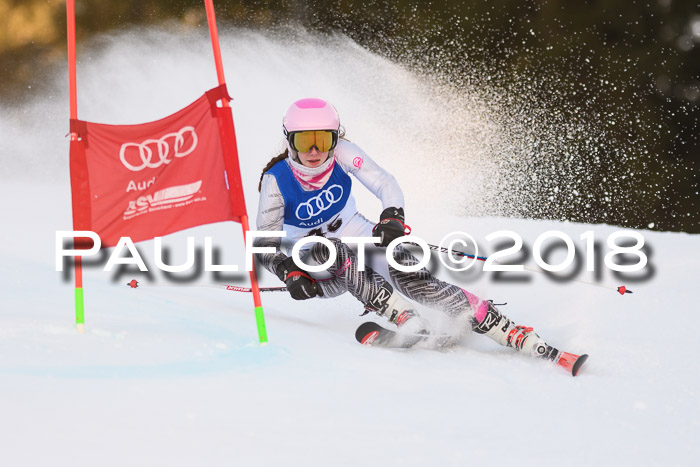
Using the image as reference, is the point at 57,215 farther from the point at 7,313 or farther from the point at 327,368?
the point at 327,368

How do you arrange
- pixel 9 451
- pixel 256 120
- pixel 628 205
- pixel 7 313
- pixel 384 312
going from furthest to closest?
pixel 628 205 → pixel 256 120 → pixel 384 312 → pixel 7 313 → pixel 9 451

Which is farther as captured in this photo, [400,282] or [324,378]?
[400,282]

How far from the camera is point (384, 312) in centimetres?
363

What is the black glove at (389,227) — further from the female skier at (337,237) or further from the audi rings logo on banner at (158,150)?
the audi rings logo on banner at (158,150)

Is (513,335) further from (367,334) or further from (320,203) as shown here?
(320,203)

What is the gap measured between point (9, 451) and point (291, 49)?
25.7ft

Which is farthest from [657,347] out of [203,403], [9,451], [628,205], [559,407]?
[628,205]

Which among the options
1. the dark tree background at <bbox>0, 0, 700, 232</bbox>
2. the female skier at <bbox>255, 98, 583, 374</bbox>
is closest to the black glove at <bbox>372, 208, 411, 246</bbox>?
the female skier at <bbox>255, 98, 583, 374</bbox>

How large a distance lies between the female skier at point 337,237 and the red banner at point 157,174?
1.64ft

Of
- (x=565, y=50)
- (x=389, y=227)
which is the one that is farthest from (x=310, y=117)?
(x=565, y=50)

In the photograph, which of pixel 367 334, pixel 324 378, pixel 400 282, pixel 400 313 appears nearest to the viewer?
pixel 324 378

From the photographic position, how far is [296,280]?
12.0 feet

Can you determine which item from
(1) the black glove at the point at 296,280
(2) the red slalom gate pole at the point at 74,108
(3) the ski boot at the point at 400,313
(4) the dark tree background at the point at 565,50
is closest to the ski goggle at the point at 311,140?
(1) the black glove at the point at 296,280

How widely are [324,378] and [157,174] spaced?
3.73ft
